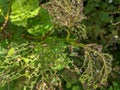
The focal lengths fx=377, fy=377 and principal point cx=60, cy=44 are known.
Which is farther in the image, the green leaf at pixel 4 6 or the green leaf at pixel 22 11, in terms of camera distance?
the green leaf at pixel 4 6

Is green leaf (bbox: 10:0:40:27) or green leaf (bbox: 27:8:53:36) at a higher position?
green leaf (bbox: 10:0:40:27)

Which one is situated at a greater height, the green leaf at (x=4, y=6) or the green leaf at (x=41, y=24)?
the green leaf at (x=4, y=6)

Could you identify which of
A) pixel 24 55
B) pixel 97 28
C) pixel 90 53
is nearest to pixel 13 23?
pixel 24 55

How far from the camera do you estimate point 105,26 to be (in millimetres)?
2939

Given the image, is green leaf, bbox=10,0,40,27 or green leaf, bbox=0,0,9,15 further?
green leaf, bbox=0,0,9,15

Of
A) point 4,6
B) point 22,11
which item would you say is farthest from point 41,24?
point 4,6

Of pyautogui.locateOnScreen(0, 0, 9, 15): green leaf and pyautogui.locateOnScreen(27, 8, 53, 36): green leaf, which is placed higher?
pyautogui.locateOnScreen(0, 0, 9, 15): green leaf

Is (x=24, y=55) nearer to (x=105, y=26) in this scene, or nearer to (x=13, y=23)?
(x=13, y=23)

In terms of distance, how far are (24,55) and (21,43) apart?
0.40 ft

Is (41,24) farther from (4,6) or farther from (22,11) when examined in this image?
(4,6)

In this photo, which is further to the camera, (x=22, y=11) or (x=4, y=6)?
(x=4, y=6)

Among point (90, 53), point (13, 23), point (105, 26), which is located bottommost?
point (105, 26)

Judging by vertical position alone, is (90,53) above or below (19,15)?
below

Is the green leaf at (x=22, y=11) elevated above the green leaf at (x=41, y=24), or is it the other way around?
the green leaf at (x=22, y=11)
